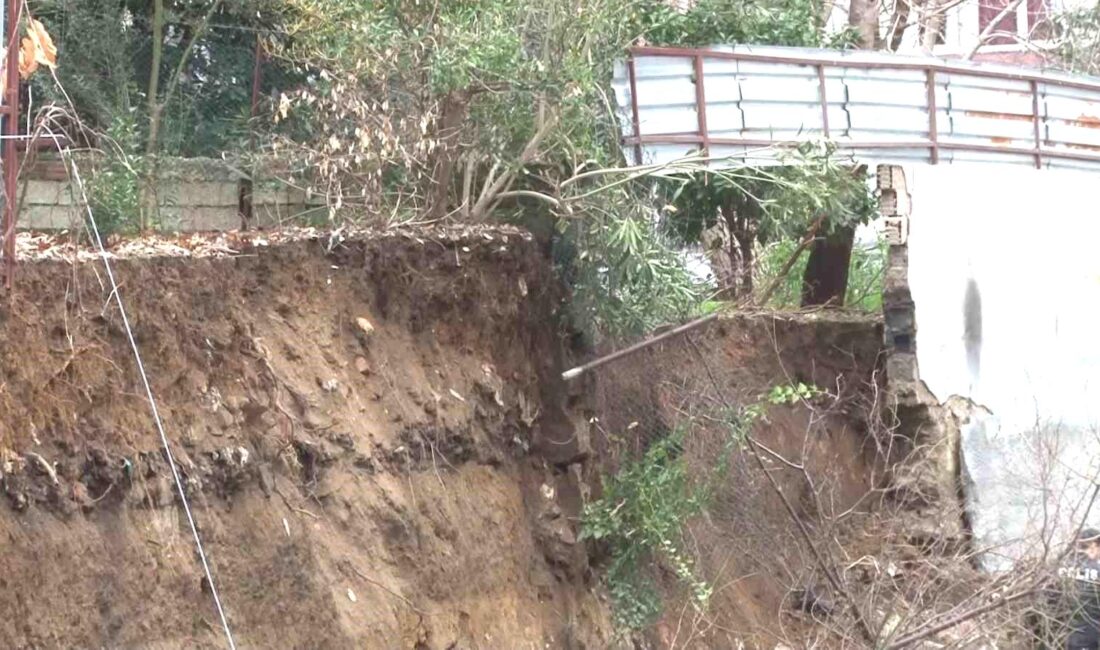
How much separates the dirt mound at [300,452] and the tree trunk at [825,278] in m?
5.78

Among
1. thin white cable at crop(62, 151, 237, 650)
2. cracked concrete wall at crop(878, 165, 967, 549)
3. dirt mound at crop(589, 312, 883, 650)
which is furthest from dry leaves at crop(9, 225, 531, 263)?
cracked concrete wall at crop(878, 165, 967, 549)

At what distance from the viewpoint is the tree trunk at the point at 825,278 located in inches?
702

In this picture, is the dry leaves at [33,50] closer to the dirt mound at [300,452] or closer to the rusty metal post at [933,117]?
the dirt mound at [300,452]

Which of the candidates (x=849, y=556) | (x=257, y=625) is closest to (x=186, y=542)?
(x=257, y=625)

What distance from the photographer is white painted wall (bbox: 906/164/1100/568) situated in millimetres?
15227

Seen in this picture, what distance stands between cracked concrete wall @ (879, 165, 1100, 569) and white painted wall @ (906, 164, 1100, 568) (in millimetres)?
10

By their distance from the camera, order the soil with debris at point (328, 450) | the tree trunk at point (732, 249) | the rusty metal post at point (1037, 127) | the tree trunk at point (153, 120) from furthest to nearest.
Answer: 1. the tree trunk at point (732, 249)
2. the rusty metal post at point (1037, 127)
3. the tree trunk at point (153, 120)
4. the soil with debris at point (328, 450)

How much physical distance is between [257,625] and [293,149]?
4550 millimetres

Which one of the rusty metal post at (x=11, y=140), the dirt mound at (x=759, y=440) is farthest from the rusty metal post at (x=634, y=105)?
the rusty metal post at (x=11, y=140)

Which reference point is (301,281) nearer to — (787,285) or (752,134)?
(752,134)

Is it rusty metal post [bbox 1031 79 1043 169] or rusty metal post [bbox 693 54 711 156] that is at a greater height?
rusty metal post [bbox 693 54 711 156]

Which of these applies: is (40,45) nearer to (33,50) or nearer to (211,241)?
(33,50)

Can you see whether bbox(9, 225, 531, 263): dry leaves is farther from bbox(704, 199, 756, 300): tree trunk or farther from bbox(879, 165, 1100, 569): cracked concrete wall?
bbox(879, 165, 1100, 569): cracked concrete wall

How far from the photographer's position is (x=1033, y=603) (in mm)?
10555
